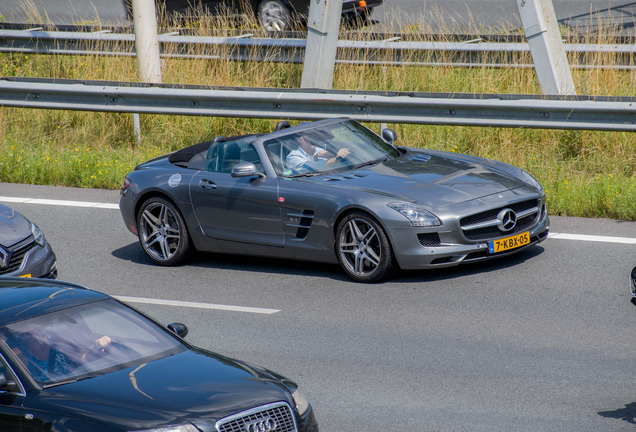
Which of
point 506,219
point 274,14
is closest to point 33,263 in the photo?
point 506,219

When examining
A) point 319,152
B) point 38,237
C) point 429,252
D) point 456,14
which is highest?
point 456,14

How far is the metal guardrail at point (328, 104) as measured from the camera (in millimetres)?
10836

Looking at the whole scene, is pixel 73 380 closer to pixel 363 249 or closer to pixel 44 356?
pixel 44 356

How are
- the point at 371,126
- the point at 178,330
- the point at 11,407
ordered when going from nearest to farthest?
the point at 11,407 → the point at 178,330 → the point at 371,126

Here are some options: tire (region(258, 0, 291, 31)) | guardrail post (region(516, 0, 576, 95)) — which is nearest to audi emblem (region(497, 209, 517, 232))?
guardrail post (region(516, 0, 576, 95))

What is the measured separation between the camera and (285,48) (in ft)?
52.0

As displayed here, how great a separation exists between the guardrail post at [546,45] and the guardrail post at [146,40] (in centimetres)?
600

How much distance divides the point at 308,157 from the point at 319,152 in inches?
5.6

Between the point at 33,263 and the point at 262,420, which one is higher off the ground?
the point at 262,420


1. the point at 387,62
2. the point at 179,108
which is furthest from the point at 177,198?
the point at 387,62

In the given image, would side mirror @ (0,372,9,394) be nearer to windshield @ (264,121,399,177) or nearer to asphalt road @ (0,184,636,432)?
asphalt road @ (0,184,636,432)

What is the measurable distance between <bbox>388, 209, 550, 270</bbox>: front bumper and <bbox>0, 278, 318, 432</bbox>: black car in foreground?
3.23 meters

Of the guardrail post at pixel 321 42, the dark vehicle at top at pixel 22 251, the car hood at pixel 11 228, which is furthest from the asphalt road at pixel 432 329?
the guardrail post at pixel 321 42

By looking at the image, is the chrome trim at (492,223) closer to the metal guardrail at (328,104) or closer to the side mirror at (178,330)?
the metal guardrail at (328,104)
